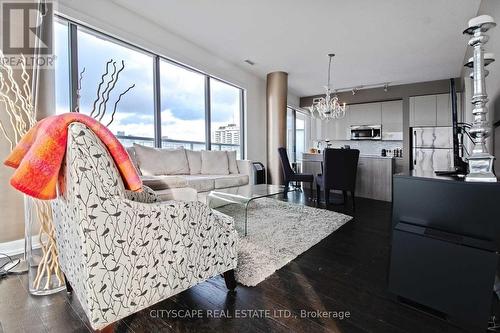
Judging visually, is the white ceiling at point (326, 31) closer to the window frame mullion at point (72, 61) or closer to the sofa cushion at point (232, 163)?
the window frame mullion at point (72, 61)

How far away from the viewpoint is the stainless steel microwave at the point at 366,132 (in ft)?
20.1

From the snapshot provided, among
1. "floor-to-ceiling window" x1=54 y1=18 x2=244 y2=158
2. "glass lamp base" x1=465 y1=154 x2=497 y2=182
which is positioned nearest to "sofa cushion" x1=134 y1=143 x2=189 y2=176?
"floor-to-ceiling window" x1=54 y1=18 x2=244 y2=158

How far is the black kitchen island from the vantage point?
106cm

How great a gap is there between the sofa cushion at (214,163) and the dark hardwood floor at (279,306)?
7.67 ft

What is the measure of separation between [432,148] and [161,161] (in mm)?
5898

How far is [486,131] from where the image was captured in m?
1.27

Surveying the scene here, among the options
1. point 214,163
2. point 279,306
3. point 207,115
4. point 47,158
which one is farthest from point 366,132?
point 47,158

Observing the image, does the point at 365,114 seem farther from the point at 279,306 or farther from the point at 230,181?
the point at 279,306

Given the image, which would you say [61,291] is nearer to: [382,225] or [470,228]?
[470,228]

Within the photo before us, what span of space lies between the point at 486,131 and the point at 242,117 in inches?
166

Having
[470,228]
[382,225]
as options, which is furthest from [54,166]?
[382,225]

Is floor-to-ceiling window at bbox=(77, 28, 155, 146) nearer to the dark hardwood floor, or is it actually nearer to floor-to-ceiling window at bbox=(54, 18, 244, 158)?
floor-to-ceiling window at bbox=(54, 18, 244, 158)

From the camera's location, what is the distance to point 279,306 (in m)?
1.31

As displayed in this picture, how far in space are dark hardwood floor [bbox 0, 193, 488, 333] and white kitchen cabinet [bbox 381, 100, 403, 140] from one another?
16.7 ft
